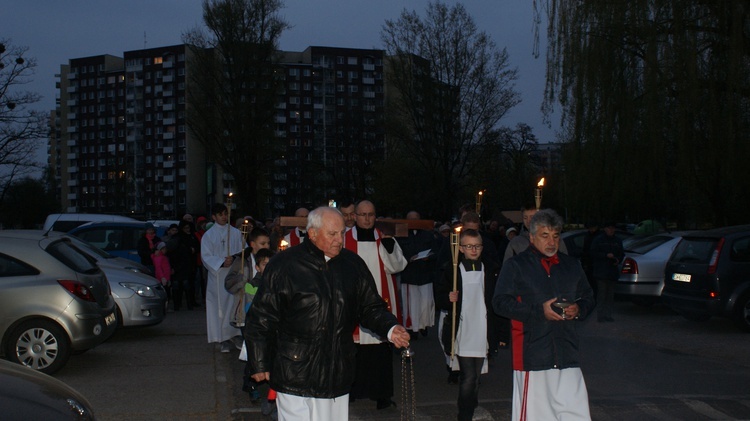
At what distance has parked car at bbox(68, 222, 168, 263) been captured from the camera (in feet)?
57.8

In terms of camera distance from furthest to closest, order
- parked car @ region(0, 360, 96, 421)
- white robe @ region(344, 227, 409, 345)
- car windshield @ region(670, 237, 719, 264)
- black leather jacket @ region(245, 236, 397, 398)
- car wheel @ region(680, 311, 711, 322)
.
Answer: car wheel @ region(680, 311, 711, 322) < car windshield @ region(670, 237, 719, 264) < white robe @ region(344, 227, 409, 345) < black leather jacket @ region(245, 236, 397, 398) < parked car @ region(0, 360, 96, 421)

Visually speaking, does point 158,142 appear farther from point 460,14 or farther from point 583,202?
point 583,202

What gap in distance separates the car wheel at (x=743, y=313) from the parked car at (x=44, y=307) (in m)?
9.35

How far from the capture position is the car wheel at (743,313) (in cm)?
1222

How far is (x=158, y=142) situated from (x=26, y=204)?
33656 millimetres

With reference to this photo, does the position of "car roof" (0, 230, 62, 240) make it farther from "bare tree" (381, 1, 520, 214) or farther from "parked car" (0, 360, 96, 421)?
"bare tree" (381, 1, 520, 214)

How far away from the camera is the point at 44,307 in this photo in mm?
8961

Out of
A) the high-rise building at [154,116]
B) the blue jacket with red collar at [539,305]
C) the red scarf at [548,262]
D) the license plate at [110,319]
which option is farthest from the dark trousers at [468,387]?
the high-rise building at [154,116]

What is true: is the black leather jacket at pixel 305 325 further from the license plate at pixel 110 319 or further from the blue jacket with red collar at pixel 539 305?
the license plate at pixel 110 319

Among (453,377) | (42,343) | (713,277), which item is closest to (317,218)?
(453,377)

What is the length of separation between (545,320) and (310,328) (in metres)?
1.63

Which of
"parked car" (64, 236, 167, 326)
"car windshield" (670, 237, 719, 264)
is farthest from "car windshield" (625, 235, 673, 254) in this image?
"parked car" (64, 236, 167, 326)

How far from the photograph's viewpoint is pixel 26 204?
85.6 m

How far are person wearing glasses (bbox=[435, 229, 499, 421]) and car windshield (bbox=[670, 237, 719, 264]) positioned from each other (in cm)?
692
